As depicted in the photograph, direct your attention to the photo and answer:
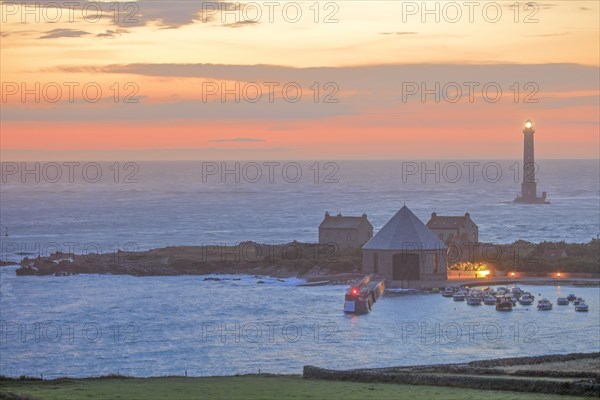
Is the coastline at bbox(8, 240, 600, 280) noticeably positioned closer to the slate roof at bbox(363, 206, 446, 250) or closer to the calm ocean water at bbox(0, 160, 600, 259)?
the slate roof at bbox(363, 206, 446, 250)

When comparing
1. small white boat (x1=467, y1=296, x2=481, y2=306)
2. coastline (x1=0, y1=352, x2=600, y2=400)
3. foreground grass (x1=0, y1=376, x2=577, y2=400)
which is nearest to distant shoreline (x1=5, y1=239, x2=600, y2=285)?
small white boat (x1=467, y1=296, x2=481, y2=306)

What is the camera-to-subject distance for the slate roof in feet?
214

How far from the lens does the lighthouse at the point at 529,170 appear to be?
134 m

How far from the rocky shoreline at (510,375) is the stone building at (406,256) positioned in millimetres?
27412

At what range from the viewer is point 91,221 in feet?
440

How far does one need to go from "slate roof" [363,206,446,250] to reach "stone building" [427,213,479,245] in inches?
329

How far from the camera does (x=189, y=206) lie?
6654 inches

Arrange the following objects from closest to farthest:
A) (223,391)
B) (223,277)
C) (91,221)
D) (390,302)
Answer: (223,391) → (390,302) → (223,277) → (91,221)

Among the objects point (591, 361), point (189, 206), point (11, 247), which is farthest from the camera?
point (189, 206)

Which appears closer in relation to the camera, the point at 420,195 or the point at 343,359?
the point at 343,359

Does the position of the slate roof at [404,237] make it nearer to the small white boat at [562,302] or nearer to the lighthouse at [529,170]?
the small white boat at [562,302]

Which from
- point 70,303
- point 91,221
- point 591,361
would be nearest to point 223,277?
point 70,303

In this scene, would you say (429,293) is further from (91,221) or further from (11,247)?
(91,221)

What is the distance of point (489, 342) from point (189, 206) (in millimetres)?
126902
